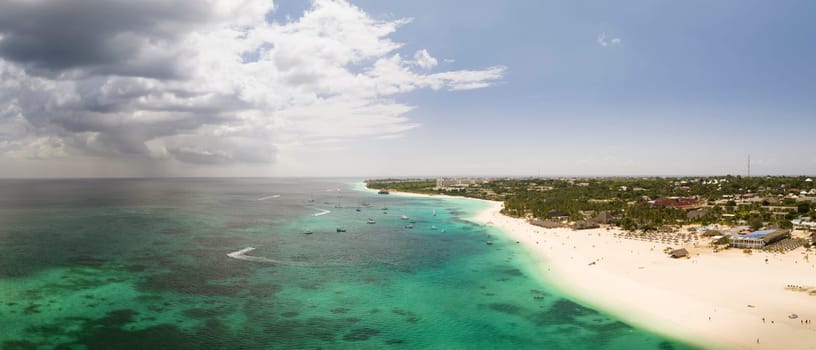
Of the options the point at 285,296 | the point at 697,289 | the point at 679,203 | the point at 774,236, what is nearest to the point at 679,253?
the point at 697,289

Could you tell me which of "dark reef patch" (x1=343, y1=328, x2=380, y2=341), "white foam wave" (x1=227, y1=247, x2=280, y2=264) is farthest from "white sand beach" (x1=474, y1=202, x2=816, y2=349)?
"white foam wave" (x1=227, y1=247, x2=280, y2=264)

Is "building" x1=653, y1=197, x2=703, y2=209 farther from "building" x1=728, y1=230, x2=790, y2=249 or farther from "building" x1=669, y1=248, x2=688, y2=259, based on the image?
"building" x1=669, y1=248, x2=688, y2=259

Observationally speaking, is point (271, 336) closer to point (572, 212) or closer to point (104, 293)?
point (104, 293)

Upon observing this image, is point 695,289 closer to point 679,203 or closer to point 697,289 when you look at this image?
point 697,289

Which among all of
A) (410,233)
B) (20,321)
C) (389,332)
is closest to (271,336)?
(389,332)

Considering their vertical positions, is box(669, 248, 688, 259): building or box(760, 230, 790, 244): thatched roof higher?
box(760, 230, 790, 244): thatched roof

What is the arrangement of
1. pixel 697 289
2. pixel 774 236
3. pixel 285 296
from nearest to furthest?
pixel 285 296 → pixel 697 289 → pixel 774 236
